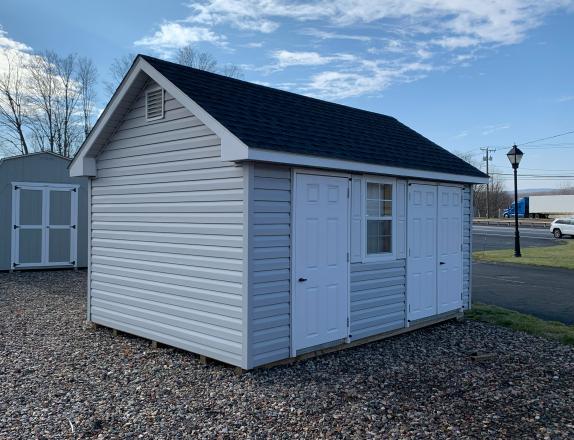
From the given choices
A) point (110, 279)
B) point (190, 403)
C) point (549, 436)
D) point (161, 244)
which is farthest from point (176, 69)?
point (549, 436)

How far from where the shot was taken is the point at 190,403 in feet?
15.1

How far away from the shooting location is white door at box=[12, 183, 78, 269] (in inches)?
526

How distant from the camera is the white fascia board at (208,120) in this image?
16.8ft

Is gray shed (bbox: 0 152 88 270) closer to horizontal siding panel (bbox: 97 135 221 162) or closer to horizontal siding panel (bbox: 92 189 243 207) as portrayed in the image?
horizontal siding panel (bbox: 92 189 243 207)

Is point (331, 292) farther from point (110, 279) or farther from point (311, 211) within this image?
point (110, 279)

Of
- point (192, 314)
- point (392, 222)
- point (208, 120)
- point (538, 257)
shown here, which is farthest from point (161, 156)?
point (538, 257)

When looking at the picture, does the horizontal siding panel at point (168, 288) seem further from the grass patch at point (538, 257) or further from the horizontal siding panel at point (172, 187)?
the grass patch at point (538, 257)

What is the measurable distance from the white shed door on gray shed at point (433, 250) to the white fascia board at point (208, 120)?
3291 millimetres

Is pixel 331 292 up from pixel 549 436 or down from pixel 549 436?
up

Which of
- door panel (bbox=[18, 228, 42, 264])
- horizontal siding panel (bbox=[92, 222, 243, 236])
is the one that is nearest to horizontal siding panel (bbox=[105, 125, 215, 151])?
horizontal siding panel (bbox=[92, 222, 243, 236])

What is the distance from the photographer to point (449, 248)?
327 inches

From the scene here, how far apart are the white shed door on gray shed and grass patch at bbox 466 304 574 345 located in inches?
25.1

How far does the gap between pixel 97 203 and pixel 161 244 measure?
177 centimetres

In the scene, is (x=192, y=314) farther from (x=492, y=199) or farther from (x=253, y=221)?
(x=492, y=199)
